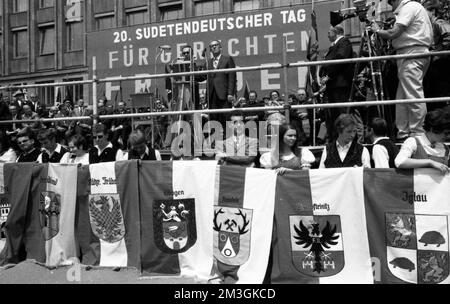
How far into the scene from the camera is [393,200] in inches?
184

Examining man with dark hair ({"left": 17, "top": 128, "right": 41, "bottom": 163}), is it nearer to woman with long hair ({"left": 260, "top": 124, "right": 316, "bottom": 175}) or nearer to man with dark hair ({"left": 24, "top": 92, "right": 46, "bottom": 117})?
man with dark hair ({"left": 24, "top": 92, "right": 46, "bottom": 117})

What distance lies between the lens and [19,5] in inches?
1463

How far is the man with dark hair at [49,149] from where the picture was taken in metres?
7.32

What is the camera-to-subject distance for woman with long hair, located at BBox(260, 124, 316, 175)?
546cm

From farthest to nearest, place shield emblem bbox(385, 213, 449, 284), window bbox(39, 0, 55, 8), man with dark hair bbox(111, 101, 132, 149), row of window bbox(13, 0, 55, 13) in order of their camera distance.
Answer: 1. row of window bbox(13, 0, 55, 13)
2. window bbox(39, 0, 55, 8)
3. man with dark hair bbox(111, 101, 132, 149)
4. shield emblem bbox(385, 213, 449, 284)

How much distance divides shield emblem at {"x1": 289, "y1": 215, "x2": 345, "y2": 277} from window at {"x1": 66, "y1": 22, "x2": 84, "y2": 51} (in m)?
32.0

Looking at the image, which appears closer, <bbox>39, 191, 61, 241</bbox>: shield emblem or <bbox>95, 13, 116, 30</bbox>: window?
<bbox>39, 191, 61, 241</bbox>: shield emblem

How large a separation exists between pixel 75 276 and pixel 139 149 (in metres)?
1.81

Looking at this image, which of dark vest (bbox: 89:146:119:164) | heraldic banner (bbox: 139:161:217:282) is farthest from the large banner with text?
heraldic banner (bbox: 139:161:217:282)

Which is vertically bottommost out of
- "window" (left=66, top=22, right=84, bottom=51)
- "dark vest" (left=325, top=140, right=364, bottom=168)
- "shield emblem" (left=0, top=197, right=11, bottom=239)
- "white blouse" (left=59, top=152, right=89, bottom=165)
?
"shield emblem" (left=0, top=197, right=11, bottom=239)

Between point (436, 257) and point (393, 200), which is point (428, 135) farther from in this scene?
point (436, 257)

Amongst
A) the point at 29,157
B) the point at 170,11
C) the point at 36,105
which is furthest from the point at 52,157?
the point at 170,11
